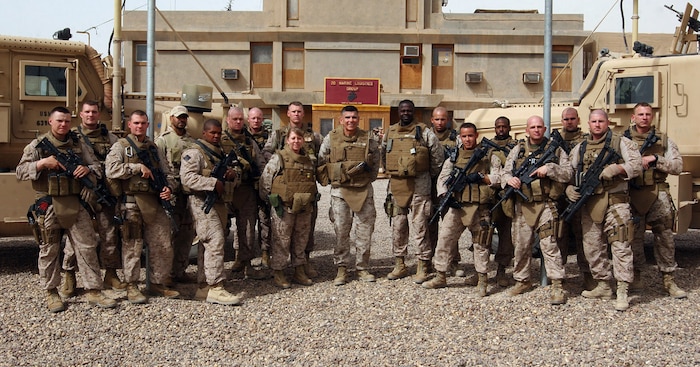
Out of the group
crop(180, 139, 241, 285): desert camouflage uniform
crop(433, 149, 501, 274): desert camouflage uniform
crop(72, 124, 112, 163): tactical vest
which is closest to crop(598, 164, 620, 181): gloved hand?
crop(433, 149, 501, 274): desert camouflage uniform

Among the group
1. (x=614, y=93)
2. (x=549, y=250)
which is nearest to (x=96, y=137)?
(x=549, y=250)

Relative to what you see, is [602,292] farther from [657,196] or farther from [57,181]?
[57,181]

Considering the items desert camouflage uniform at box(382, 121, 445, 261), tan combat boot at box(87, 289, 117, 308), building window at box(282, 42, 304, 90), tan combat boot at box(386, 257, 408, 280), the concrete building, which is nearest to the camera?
tan combat boot at box(87, 289, 117, 308)

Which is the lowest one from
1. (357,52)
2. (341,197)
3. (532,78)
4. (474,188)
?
(341,197)

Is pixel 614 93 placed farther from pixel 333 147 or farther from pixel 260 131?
pixel 260 131

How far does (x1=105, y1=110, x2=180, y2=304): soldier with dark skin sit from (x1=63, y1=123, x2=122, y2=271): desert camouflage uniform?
11.0 inches

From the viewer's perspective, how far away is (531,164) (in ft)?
20.3

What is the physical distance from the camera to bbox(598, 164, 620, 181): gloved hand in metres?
5.93

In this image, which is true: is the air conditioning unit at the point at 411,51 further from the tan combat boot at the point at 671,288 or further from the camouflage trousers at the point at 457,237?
the tan combat boot at the point at 671,288

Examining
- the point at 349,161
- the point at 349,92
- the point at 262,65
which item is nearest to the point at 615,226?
the point at 349,161

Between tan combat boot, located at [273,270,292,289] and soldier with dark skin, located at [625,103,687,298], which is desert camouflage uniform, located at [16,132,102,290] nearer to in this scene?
tan combat boot, located at [273,270,292,289]

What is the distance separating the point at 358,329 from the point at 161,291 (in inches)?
88.6

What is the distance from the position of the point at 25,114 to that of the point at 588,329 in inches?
259

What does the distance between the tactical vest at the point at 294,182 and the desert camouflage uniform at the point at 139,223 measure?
1.10 metres
